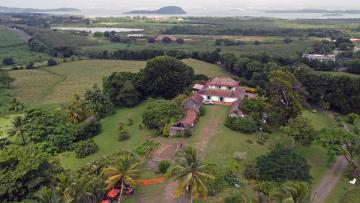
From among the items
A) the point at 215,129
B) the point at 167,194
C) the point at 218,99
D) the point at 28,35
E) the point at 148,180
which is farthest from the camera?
the point at 28,35

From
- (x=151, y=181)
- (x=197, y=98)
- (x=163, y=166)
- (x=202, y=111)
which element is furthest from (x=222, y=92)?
(x=151, y=181)

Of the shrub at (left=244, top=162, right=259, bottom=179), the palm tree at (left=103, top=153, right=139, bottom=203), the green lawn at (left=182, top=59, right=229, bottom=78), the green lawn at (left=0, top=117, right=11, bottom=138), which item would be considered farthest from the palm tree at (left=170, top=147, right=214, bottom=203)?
the green lawn at (left=182, top=59, right=229, bottom=78)

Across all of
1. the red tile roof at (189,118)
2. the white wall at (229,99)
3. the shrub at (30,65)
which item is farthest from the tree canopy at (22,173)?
the shrub at (30,65)

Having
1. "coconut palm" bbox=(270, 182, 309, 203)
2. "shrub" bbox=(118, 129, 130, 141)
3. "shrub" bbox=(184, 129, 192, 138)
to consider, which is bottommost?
"shrub" bbox=(118, 129, 130, 141)

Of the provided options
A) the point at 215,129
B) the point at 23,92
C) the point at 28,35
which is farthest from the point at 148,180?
the point at 28,35

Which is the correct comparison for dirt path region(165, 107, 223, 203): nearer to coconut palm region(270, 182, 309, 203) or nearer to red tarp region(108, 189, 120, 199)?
red tarp region(108, 189, 120, 199)

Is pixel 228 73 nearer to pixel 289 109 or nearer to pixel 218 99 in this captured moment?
pixel 218 99

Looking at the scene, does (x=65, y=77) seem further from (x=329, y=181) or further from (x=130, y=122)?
(x=329, y=181)

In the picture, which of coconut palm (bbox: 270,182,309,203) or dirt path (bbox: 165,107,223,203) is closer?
coconut palm (bbox: 270,182,309,203)
